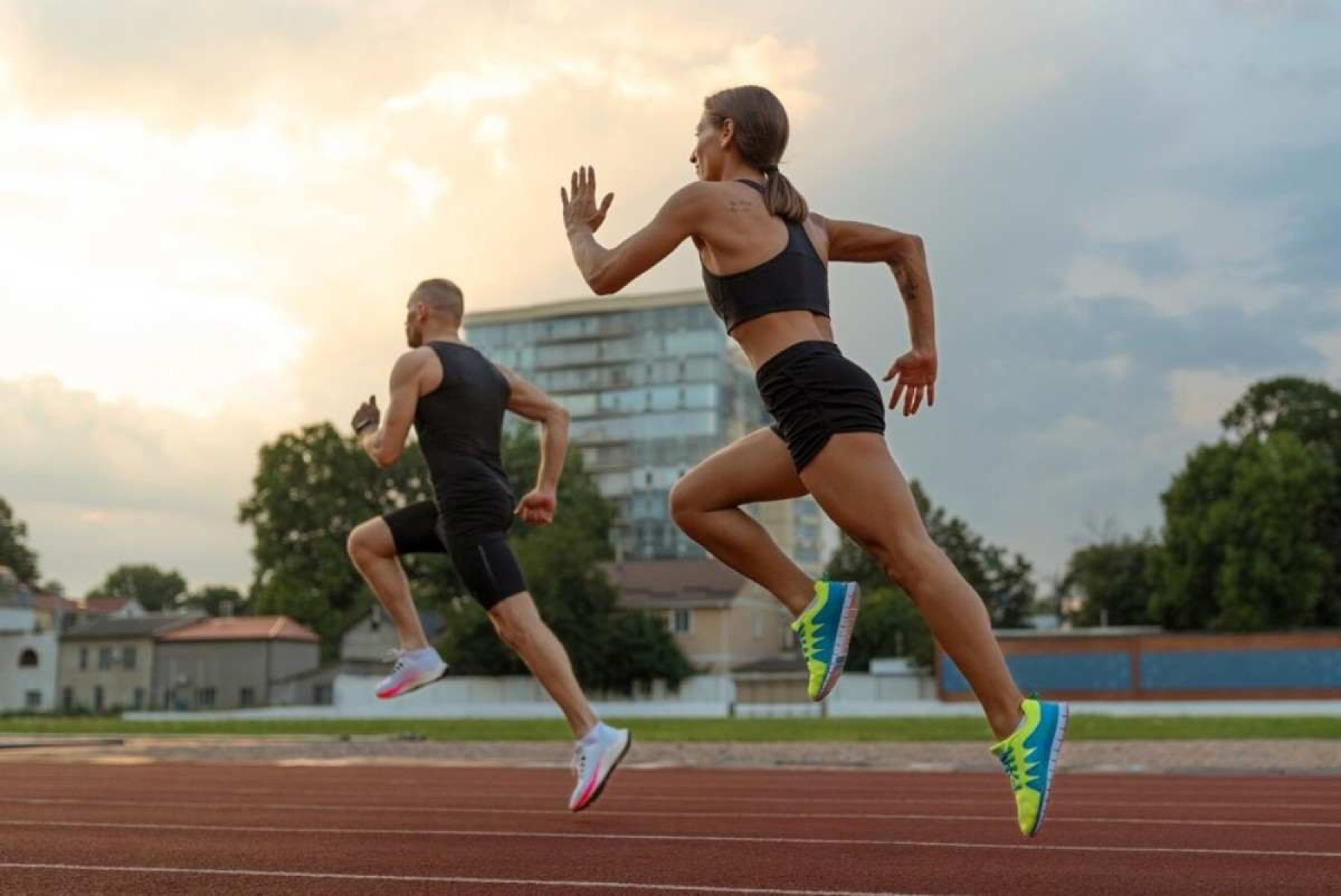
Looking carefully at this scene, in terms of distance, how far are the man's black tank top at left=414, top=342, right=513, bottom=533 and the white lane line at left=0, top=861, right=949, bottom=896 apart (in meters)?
2.48

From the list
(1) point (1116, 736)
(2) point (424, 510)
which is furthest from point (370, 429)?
(1) point (1116, 736)

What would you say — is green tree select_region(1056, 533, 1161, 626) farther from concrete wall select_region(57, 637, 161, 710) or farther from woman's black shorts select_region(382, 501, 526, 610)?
woman's black shorts select_region(382, 501, 526, 610)

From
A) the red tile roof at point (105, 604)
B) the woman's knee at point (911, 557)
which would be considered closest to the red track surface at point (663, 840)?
the woman's knee at point (911, 557)

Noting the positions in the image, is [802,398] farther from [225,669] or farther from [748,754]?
[225,669]

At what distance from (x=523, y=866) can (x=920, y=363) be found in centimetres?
203

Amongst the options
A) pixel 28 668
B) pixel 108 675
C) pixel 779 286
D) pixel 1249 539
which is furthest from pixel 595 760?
pixel 28 668

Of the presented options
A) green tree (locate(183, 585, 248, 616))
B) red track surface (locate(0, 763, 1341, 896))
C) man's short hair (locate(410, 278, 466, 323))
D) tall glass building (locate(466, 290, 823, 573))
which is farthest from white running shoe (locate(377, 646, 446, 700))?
green tree (locate(183, 585, 248, 616))

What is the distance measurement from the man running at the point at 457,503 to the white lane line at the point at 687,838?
67 centimetres

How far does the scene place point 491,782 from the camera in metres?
10.4

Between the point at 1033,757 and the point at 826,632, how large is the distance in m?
0.71

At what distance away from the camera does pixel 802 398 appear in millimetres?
4176

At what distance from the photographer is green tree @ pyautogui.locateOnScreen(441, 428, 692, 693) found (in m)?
60.8

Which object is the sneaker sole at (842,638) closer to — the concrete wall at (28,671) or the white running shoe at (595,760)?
the white running shoe at (595,760)

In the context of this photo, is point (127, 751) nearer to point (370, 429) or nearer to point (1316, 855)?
point (370, 429)
